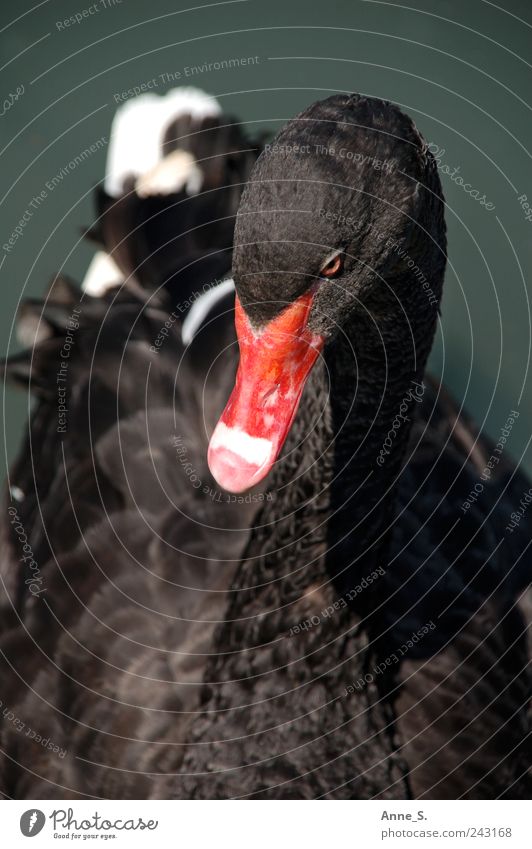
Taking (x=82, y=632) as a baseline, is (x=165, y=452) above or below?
above

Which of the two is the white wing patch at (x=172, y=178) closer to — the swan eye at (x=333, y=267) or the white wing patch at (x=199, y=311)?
the white wing patch at (x=199, y=311)

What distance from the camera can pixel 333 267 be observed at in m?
1.02

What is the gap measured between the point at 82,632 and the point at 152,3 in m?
1.81

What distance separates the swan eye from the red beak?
0.03 m

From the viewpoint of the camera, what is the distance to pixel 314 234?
3.12 feet

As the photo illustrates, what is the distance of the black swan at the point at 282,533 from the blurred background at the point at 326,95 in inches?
19.4

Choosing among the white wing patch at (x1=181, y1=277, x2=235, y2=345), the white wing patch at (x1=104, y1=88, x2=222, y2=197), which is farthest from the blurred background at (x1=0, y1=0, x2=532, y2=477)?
the white wing patch at (x1=181, y1=277, x2=235, y2=345)

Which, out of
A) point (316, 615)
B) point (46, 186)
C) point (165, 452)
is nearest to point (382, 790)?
point (316, 615)

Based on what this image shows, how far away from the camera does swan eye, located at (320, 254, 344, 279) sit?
101 cm

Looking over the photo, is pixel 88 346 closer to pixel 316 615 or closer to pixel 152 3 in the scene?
pixel 316 615

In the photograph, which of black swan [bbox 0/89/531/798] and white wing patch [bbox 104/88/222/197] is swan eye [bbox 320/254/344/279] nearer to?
black swan [bbox 0/89/531/798]

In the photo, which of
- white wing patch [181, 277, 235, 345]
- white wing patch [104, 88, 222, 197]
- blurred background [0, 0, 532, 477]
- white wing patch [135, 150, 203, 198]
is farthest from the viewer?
blurred background [0, 0, 532, 477]
